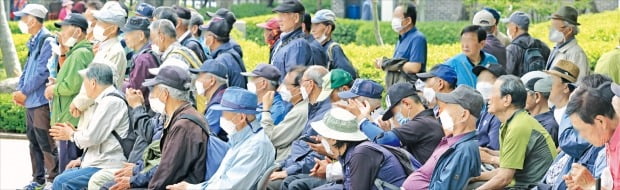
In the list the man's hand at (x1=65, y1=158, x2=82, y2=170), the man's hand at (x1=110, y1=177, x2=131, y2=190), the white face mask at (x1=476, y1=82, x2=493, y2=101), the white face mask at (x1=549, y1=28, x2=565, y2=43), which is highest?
the white face mask at (x1=549, y1=28, x2=565, y2=43)

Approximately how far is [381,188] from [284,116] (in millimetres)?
2514

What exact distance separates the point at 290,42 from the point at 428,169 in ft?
12.8

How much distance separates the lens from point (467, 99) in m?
8.16

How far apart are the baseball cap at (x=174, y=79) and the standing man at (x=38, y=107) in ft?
10.6

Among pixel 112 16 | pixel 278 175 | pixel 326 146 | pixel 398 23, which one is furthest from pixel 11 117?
pixel 326 146

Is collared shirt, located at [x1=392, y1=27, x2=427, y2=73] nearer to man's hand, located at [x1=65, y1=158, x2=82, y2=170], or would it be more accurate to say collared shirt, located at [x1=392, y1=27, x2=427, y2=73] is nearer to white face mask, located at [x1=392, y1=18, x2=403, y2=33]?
white face mask, located at [x1=392, y1=18, x2=403, y2=33]

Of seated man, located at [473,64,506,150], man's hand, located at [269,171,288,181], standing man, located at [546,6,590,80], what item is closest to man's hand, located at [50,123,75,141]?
man's hand, located at [269,171,288,181]

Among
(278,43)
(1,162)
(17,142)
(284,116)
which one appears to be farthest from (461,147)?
(17,142)

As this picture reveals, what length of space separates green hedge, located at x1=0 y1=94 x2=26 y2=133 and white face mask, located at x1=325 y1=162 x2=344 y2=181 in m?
8.68

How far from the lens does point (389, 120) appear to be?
941cm

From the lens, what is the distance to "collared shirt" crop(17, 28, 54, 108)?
12.5 meters

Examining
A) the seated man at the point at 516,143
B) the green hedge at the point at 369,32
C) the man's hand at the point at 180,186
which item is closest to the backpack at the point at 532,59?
the seated man at the point at 516,143

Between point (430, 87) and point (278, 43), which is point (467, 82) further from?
point (278, 43)

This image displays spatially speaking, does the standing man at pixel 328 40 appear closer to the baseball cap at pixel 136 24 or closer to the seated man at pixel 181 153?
the baseball cap at pixel 136 24
